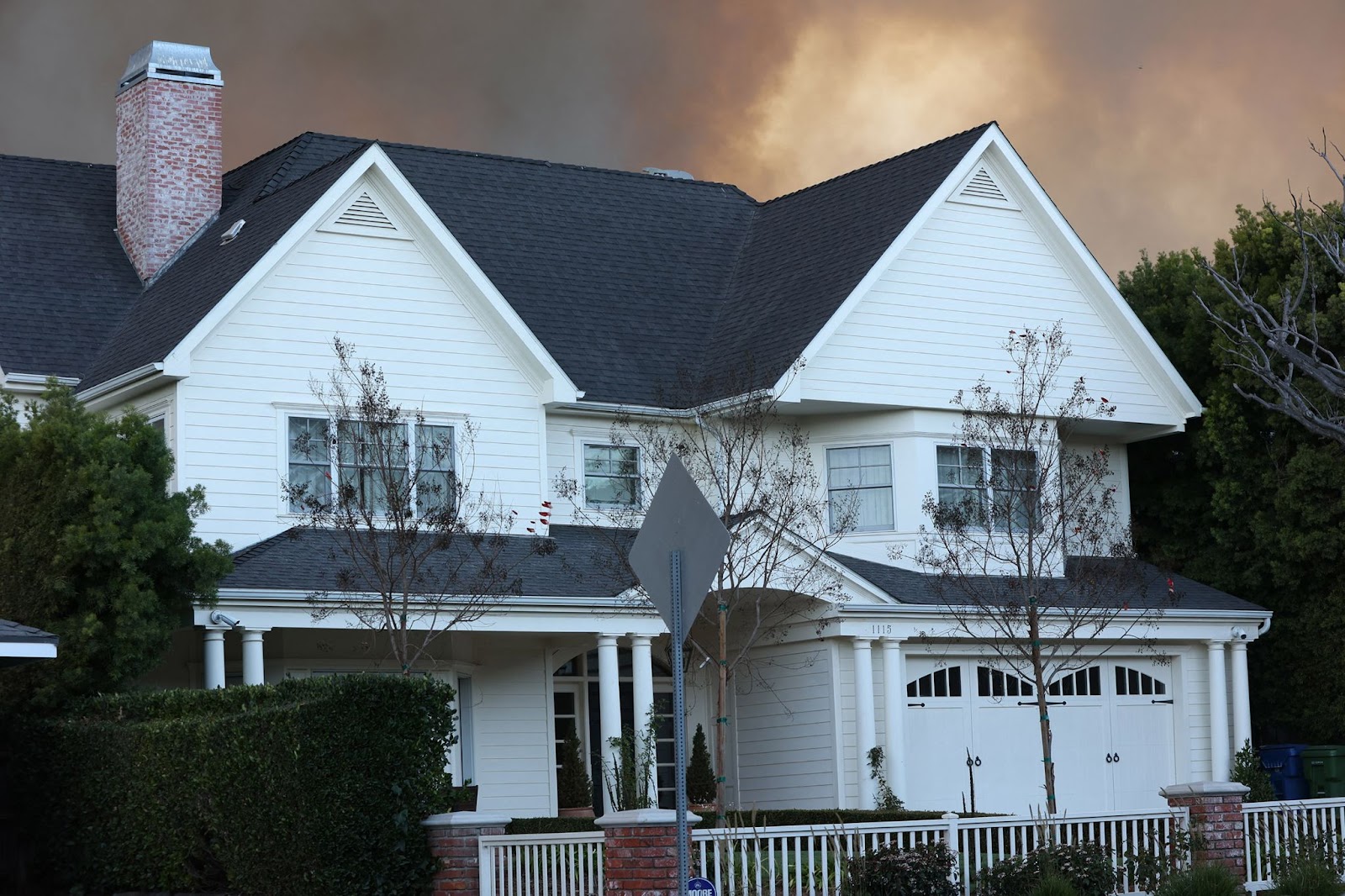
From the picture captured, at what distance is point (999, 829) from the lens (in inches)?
611

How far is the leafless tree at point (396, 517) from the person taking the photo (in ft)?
67.7

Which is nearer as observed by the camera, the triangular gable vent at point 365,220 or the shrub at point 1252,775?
the triangular gable vent at point 365,220

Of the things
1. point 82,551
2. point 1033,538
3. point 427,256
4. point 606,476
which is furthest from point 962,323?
point 82,551

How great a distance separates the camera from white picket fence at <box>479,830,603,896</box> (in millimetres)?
14312

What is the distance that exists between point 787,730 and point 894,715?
1.84 m

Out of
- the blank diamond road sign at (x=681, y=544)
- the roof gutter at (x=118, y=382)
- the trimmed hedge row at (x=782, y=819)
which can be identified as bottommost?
the trimmed hedge row at (x=782, y=819)

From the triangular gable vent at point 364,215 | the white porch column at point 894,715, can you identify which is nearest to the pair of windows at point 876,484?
the white porch column at point 894,715

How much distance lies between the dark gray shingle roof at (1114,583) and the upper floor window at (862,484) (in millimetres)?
621

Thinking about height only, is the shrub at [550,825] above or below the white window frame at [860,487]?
below

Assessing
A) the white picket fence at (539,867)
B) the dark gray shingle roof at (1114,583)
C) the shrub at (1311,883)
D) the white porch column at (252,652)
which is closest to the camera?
the white picket fence at (539,867)

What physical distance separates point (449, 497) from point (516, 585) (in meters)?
1.36

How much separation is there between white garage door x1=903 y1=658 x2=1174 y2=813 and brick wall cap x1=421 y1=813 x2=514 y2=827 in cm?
1084

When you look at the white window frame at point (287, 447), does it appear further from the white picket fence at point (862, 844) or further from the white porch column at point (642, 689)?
the white picket fence at point (862, 844)

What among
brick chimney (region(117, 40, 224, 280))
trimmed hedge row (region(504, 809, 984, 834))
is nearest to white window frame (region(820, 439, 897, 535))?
trimmed hedge row (region(504, 809, 984, 834))
